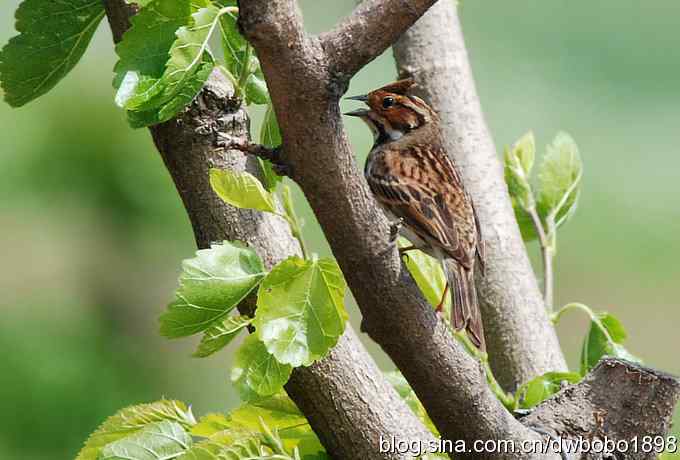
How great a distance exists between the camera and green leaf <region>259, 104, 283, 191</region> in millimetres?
1223

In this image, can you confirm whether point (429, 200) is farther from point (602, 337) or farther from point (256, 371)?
point (256, 371)

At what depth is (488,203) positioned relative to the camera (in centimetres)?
176

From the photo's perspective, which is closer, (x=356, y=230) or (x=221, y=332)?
(x=356, y=230)

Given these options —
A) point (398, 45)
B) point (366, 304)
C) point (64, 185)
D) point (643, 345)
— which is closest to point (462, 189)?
point (398, 45)

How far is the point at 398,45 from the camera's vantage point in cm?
181

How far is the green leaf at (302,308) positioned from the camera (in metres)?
1.05

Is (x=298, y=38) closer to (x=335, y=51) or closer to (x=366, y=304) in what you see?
(x=335, y=51)

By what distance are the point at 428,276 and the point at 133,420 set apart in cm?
43

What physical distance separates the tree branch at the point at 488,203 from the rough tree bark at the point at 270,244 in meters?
0.49

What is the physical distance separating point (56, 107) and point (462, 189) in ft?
11.4

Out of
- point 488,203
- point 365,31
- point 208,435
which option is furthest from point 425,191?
point 365,31

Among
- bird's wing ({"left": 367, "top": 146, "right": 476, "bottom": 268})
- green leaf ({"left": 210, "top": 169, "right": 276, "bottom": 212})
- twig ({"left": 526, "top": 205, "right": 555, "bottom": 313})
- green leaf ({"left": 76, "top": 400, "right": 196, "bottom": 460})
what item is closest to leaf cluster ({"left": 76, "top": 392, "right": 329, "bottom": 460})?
green leaf ({"left": 76, "top": 400, "right": 196, "bottom": 460})

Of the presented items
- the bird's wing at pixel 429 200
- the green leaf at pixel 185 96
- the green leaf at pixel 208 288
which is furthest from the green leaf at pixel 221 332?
the bird's wing at pixel 429 200

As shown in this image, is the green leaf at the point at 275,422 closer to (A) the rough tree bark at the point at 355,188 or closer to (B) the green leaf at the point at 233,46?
(A) the rough tree bark at the point at 355,188
